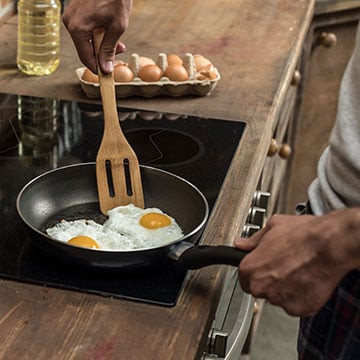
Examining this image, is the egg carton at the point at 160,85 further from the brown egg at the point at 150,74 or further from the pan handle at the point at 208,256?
the pan handle at the point at 208,256

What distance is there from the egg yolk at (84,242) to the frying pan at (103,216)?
1.7 inches

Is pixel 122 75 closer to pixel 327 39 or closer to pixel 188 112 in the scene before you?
pixel 188 112

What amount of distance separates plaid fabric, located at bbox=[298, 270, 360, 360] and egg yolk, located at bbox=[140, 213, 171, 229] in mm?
288

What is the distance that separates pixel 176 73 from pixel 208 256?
0.63 meters

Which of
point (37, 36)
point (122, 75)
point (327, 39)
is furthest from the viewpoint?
point (327, 39)

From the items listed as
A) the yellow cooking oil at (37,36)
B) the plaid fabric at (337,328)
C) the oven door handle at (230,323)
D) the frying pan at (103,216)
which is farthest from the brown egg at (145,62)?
the plaid fabric at (337,328)

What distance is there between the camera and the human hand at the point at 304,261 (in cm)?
97

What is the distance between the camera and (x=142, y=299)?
1047mm

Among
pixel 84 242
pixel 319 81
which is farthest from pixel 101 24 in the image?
pixel 319 81

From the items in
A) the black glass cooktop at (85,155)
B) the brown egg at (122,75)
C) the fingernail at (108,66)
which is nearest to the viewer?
the black glass cooktop at (85,155)

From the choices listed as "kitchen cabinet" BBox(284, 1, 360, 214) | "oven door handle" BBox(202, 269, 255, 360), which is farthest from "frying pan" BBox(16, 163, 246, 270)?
"kitchen cabinet" BBox(284, 1, 360, 214)

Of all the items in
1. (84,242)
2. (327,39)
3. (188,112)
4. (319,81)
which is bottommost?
(319,81)

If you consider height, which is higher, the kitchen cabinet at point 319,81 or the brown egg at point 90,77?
the brown egg at point 90,77

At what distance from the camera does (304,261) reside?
98 centimetres
